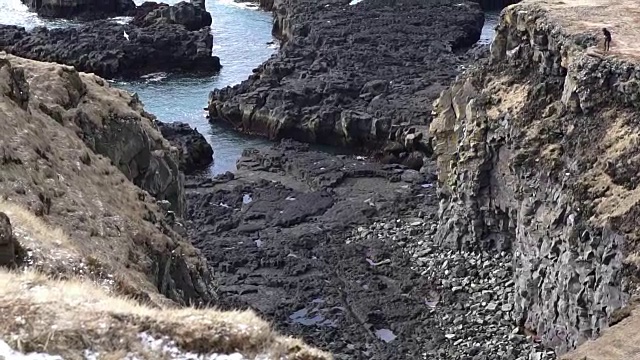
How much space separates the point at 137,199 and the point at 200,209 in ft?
80.3

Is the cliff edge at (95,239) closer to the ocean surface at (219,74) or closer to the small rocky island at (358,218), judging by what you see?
the small rocky island at (358,218)

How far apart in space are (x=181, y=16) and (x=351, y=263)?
71.5m

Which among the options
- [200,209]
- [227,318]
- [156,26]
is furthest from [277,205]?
[156,26]

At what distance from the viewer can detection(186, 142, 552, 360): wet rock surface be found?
37969 millimetres

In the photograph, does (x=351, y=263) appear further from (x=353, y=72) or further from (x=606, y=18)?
(x=353, y=72)

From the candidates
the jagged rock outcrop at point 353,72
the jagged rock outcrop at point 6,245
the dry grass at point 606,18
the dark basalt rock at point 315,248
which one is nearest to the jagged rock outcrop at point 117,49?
the jagged rock outcrop at point 353,72

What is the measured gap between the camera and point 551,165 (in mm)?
37125

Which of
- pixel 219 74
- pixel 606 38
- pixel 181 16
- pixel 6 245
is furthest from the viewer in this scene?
pixel 181 16

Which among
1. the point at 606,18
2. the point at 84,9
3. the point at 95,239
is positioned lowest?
the point at 95,239

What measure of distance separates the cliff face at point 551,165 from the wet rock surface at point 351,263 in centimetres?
217

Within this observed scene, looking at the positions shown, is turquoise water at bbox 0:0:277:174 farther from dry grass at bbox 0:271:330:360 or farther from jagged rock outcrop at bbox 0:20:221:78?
dry grass at bbox 0:271:330:360

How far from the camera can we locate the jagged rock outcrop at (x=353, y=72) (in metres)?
70.6

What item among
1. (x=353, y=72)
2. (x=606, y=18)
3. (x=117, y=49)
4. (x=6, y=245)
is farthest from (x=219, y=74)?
(x=6, y=245)

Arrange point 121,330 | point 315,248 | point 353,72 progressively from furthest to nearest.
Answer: point 353,72 → point 315,248 → point 121,330
